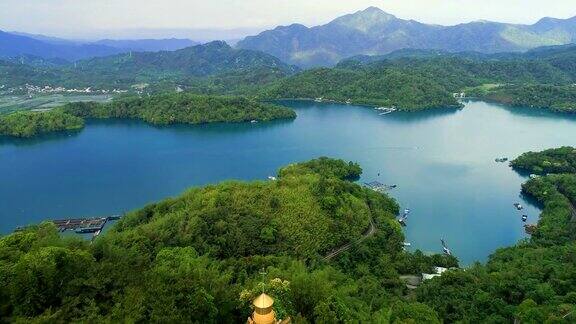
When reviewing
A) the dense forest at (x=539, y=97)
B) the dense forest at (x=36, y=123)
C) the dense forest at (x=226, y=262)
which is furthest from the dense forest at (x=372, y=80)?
the dense forest at (x=226, y=262)

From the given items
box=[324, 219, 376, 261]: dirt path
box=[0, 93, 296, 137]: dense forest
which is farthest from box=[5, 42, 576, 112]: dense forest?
box=[324, 219, 376, 261]: dirt path

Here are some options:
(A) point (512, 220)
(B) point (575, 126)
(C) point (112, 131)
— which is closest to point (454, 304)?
(A) point (512, 220)

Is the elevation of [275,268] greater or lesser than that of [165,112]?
greater

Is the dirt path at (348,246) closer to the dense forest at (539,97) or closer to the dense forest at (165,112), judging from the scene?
the dense forest at (165,112)

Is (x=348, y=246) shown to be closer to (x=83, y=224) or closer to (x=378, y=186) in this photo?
(x=378, y=186)

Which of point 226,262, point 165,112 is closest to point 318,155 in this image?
point 165,112
